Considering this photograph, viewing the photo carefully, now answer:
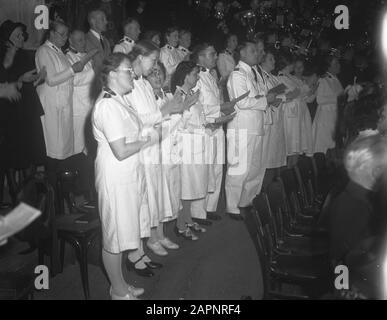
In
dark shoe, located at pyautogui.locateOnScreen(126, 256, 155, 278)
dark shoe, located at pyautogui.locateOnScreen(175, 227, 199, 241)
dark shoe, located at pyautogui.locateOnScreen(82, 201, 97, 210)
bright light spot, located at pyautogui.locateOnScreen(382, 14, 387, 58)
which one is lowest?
dark shoe, located at pyautogui.locateOnScreen(126, 256, 155, 278)

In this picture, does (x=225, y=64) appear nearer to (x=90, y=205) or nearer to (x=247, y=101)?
(x=247, y=101)

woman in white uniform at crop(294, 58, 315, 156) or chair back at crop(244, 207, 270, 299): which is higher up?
woman in white uniform at crop(294, 58, 315, 156)

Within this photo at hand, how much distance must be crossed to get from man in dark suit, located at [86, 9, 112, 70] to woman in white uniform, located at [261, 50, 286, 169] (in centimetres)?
169

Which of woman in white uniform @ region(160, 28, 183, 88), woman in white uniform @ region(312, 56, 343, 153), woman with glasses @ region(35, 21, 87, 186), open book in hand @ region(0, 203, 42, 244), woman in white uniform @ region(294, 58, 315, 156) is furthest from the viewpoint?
woman in white uniform @ region(312, 56, 343, 153)

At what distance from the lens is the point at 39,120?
376cm

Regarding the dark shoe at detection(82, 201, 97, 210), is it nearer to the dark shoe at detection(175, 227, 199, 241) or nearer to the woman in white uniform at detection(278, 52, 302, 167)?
the dark shoe at detection(175, 227, 199, 241)

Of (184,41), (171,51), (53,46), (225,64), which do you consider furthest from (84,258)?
(225,64)

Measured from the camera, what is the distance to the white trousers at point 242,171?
Answer: 442 cm

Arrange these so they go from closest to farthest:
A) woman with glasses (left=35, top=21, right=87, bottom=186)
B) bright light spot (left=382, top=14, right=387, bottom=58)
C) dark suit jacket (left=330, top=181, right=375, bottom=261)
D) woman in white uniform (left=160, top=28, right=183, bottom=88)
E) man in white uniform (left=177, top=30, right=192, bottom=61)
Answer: dark suit jacket (left=330, top=181, right=375, bottom=261) → woman with glasses (left=35, top=21, right=87, bottom=186) → woman in white uniform (left=160, top=28, right=183, bottom=88) → man in white uniform (left=177, top=30, right=192, bottom=61) → bright light spot (left=382, top=14, right=387, bottom=58)

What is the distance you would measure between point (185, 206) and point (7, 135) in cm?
156

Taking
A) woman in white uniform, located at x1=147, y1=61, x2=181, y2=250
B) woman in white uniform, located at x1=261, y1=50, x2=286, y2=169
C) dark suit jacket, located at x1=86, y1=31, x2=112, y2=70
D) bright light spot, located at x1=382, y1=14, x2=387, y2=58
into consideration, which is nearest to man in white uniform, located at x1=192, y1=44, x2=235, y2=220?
woman in white uniform, located at x1=147, y1=61, x2=181, y2=250

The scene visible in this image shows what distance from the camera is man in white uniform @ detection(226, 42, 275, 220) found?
168 inches
